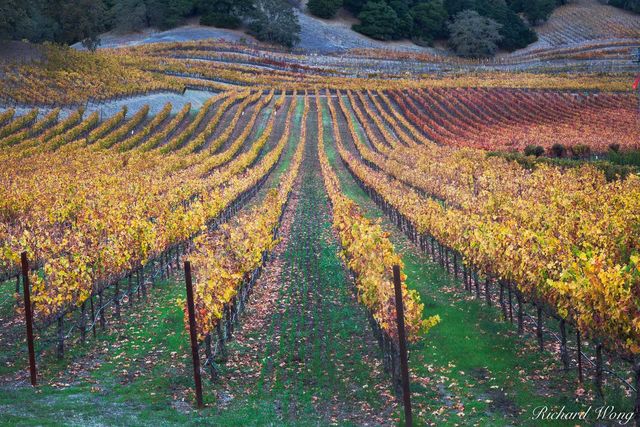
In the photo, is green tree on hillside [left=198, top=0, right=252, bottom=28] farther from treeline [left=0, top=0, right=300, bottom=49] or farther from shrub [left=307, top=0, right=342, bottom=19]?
shrub [left=307, top=0, right=342, bottom=19]

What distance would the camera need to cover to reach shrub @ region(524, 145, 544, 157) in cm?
4956

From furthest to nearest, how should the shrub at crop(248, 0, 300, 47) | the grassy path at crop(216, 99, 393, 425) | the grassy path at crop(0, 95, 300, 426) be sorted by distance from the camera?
the shrub at crop(248, 0, 300, 47), the grassy path at crop(216, 99, 393, 425), the grassy path at crop(0, 95, 300, 426)

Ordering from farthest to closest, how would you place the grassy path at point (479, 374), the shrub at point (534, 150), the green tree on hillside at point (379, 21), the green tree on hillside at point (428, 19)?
the green tree on hillside at point (428, 19) → the green tree on hillside at point (379, 21) → the shrub at point (534, 150) → the grassy path at point (479, 374)

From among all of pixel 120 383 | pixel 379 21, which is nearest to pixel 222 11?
pixel 379 21

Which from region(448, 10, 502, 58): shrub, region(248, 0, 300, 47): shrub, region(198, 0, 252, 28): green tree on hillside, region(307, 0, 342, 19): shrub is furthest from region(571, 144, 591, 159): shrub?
region(307, 0, 342, 19): shrub

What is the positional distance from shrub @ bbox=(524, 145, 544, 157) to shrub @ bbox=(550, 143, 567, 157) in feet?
→ 3.28

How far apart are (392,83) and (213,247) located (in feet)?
270

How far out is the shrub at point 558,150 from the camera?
50.4 metres

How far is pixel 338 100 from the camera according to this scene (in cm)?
8838

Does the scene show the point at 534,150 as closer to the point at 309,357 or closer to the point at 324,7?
the point at 309,357

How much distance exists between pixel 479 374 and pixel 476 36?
127 metres

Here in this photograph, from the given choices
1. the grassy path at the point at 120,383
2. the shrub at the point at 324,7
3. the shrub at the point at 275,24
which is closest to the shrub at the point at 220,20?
the shrub at the point at 275,24

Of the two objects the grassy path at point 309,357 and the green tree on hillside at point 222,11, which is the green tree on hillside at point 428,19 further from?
the grassy path at point 309,357

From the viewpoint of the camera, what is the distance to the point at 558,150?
1984 inches
